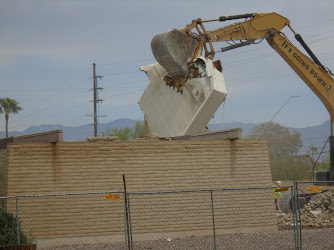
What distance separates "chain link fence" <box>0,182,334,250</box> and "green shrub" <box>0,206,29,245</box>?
6.04ft

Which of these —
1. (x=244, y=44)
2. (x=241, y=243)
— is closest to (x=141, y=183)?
(x=241, y=243)

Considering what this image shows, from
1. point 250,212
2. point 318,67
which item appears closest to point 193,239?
point 250,212

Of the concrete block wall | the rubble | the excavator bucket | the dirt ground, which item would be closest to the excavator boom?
the excavator bucket

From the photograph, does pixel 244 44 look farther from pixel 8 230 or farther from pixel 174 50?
pixel 8 230

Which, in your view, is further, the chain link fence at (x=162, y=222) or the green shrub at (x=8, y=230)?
the chain link fence at (x=162, y=222)

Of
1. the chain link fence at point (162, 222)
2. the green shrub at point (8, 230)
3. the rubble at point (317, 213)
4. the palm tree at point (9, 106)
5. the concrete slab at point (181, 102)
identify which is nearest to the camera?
the green shrub at point (8, 230)

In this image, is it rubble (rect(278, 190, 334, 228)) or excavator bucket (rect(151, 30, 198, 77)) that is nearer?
excavator bucket (rect(151, 30, 198, 77))

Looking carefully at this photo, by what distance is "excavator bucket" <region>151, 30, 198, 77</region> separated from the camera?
885 inches

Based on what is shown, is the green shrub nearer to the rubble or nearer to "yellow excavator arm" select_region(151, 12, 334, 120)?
"yellow excavator arm" select_region(151, 12, 334, 120)

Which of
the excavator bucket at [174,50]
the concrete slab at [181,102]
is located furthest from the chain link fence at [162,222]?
the excavator bucket at [174,50]

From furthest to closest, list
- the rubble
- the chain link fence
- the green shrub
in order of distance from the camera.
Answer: the rubble
the chain link fence
the green shrub

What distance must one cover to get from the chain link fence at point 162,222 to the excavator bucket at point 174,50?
4.53 metres

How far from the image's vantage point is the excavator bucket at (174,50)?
2247 centimetres

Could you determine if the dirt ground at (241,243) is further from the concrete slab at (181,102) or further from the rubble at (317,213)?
the concrete slab at (181,102)
